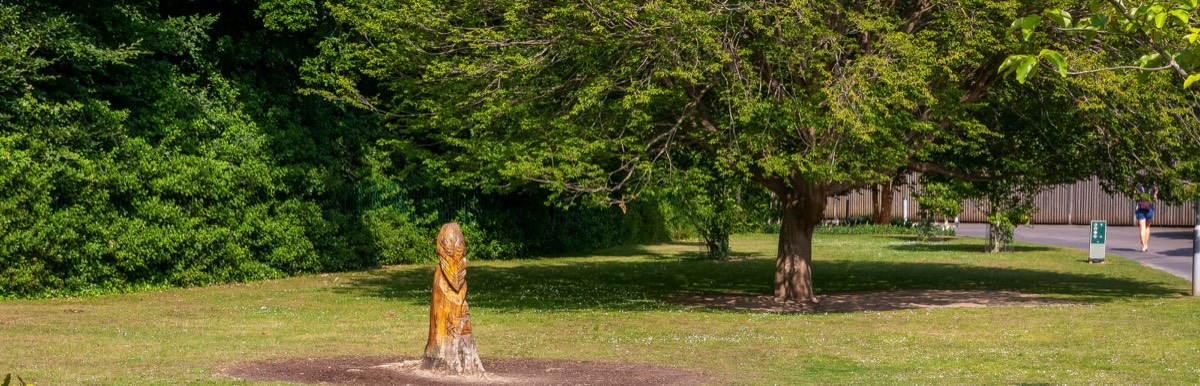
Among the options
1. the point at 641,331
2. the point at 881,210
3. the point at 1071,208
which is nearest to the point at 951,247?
the point at 881,210

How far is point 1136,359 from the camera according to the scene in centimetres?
1179

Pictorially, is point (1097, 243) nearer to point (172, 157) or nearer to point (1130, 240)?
point (1130, 240)

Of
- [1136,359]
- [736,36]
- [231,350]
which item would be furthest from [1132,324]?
[231,350]

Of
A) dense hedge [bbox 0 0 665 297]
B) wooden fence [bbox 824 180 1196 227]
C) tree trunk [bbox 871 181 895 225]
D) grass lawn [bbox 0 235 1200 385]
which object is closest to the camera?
grass lawn [bbox 0 235 1200 385]

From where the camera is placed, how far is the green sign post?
Answer: 86.2 feet

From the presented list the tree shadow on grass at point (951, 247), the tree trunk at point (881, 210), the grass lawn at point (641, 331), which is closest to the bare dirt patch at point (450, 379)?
the grass lawn at point (641, 331)

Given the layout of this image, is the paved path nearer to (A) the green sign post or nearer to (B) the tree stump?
(A) the green sign post

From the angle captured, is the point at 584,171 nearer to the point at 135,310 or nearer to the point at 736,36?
the point at 736,36

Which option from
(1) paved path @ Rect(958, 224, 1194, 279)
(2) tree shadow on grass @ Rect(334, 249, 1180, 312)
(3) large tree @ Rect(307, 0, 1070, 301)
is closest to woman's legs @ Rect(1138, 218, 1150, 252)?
(1) paved path @ Rect(958, 224, 1194, 279)

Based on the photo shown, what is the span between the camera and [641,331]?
1438 cm

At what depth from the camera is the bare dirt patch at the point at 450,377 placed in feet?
33.8

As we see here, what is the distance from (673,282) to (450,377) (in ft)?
42.0

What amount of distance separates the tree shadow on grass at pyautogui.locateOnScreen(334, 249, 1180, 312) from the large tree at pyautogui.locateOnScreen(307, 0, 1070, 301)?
2244mm

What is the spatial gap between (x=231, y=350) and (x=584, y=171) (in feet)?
17.8
